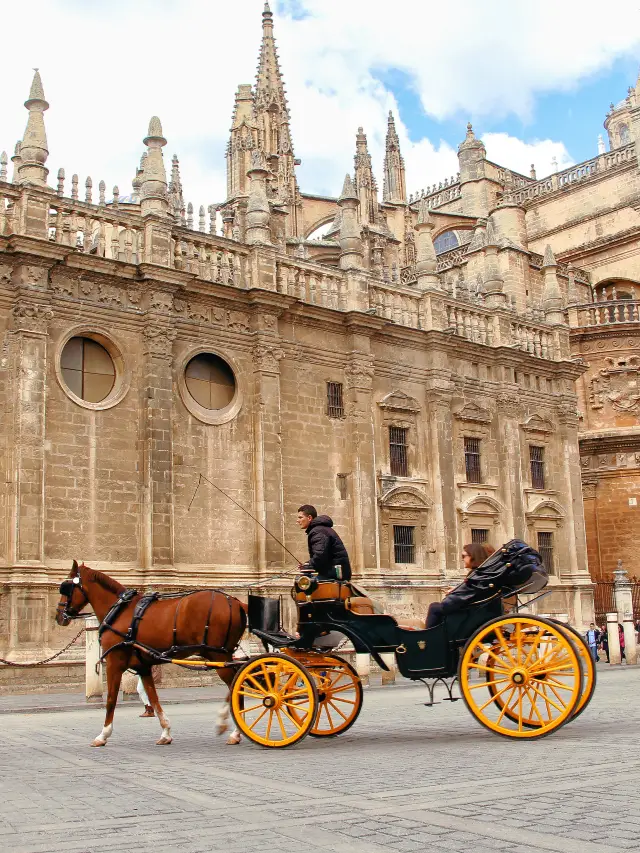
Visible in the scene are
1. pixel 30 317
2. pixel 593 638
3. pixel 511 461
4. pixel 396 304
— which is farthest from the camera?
pixel 511 461

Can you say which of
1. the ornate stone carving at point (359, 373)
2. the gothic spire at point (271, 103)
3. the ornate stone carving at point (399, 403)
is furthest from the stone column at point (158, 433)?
the gothic spire at point (271, 103)

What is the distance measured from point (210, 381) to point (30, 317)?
4.52 meters

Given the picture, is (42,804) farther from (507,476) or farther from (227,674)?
(507,476)

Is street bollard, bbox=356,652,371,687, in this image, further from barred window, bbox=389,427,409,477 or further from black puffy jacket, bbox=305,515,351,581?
black puffy jacket, bbox=305,515,351,581

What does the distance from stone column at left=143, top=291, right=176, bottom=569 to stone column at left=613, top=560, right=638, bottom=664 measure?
1184cm

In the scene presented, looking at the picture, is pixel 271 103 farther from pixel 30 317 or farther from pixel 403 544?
pixel 30 317

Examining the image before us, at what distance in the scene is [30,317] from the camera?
1814 centimetres

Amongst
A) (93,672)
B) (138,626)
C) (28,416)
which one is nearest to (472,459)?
(28,416)

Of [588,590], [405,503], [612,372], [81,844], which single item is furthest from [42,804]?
[612,372]

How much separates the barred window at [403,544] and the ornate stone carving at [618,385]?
13929mm

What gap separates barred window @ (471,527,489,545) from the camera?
25.4 m

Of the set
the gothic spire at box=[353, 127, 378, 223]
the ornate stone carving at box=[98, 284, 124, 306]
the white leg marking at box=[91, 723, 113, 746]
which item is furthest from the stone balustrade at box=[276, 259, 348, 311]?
the gothic spire at box=[353, 127, 378, 223]

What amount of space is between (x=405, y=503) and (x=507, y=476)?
3995mm

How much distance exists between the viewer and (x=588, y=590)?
27531 mm
